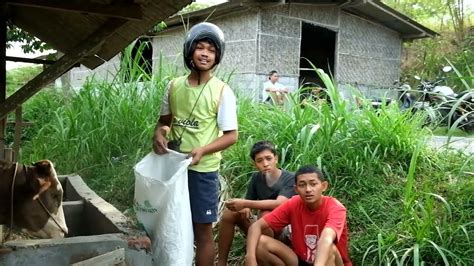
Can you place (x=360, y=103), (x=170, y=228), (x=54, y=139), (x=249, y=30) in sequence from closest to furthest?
1. (x=170, y=228)
2. (x=360, y=103)
3. (x=54, y=139)
4. (x=249, y=30)

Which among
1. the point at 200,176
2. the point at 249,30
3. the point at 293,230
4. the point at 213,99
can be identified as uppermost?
the point at 249,30

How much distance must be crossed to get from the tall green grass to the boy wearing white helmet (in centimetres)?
121

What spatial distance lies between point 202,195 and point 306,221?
668 millimetres

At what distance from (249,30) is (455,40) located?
10.6 m

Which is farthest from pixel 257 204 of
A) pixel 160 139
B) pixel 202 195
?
pixel 160 139

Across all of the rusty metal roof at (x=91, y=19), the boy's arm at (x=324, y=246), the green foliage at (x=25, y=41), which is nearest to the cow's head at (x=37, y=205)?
the rusty metal roof at (x=91, y=19)

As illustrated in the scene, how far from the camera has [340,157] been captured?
429 centimetres

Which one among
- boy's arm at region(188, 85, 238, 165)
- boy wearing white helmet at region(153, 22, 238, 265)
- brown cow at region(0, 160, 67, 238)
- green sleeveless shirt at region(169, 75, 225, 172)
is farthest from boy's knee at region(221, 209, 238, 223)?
brown cow at region(0, 160, 67, 238)

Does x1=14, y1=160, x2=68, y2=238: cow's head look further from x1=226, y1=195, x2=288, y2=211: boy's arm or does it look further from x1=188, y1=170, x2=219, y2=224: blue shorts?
x1=226, y1=195, x2=288, y2=211: boy's arm

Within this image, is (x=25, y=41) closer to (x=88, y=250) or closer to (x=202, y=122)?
(x=202, y=122)

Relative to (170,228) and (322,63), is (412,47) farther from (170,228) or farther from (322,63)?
(170,228)

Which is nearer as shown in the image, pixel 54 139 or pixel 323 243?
pixel 323 243

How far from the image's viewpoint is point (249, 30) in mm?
10625

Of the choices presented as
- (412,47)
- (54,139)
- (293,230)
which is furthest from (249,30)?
(412,47)
